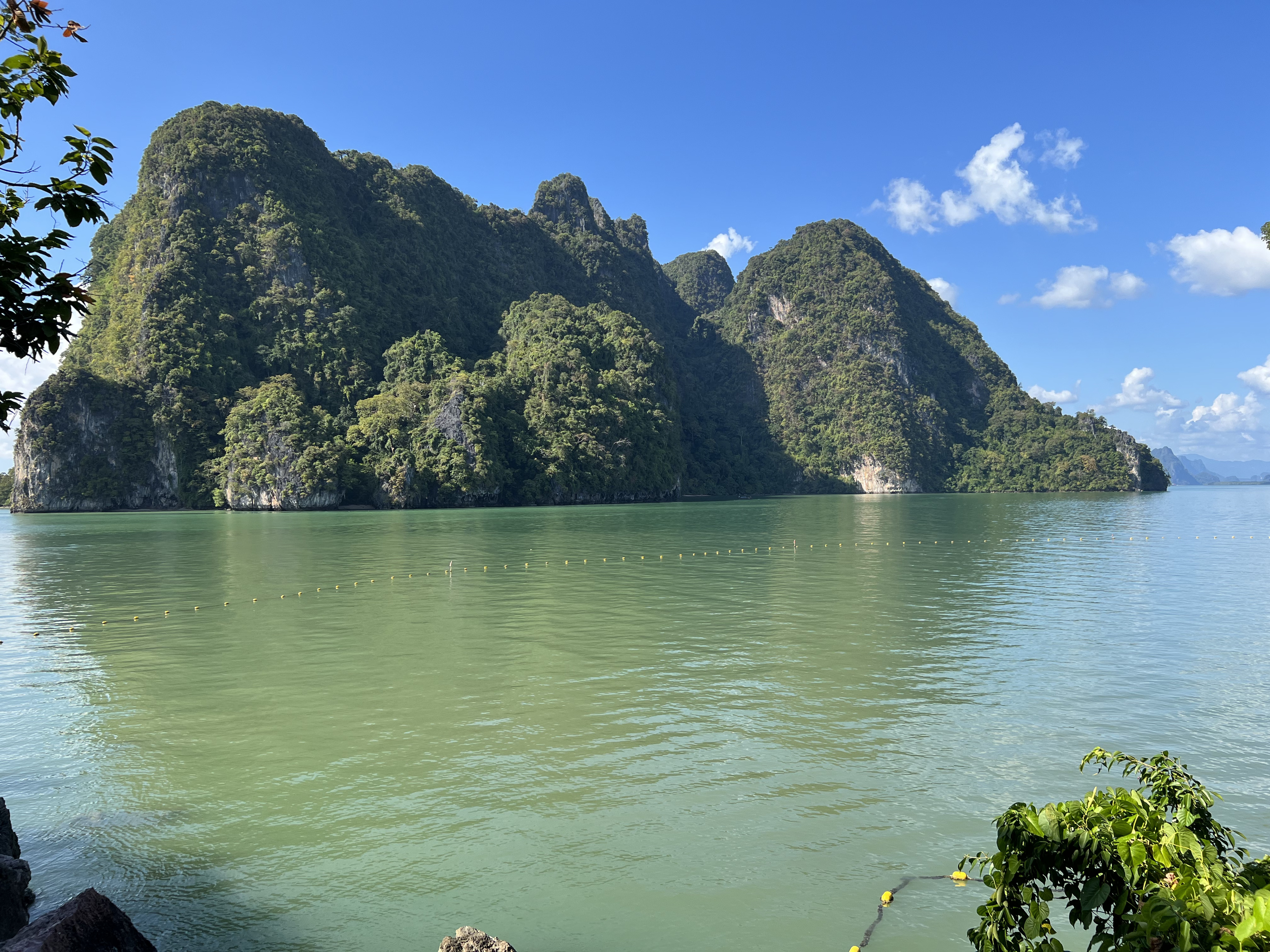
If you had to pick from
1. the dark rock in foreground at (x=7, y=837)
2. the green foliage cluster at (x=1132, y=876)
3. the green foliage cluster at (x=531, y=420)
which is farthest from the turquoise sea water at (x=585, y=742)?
the green foliage cluster at (x=531, y=420)

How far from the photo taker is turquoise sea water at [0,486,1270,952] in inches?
262

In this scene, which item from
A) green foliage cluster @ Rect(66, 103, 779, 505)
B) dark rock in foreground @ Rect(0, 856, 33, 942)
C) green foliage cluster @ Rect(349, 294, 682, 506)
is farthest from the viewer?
green foliage cluster @ Rect(66, 103, 779, 505)

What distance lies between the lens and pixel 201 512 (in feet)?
308

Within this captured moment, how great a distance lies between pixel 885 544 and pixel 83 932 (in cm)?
4153

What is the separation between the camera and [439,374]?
116188mm

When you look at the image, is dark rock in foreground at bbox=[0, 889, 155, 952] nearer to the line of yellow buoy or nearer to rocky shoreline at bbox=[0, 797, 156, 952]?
rocky shoreline at bbox=[0, 797, 156, 952]

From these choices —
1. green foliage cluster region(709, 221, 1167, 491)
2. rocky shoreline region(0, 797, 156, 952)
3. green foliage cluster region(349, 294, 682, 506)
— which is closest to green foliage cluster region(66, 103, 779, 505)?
green foliage cluster region(349, 294, 682, 506)

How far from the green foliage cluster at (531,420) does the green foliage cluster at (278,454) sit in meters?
5.07

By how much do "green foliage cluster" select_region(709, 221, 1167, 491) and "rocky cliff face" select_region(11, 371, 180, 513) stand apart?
119902mm

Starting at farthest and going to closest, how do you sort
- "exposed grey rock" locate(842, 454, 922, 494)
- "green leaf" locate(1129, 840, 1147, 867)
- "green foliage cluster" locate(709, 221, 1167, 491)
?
"exposed grey rock" locate(842, 454, 922, 494) → "green foliage cluster" locate(709, 221, 1167, 491) → "green leaf" locate(1129, 840, 1147, 867)

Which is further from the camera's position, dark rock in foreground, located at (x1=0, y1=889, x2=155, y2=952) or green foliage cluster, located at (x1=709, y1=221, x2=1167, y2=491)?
green foliage cluster, located at (x1=709, y1=221, x2=1167, y2=491)

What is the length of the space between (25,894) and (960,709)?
11719mm

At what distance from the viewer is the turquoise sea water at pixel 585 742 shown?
21.8 ft

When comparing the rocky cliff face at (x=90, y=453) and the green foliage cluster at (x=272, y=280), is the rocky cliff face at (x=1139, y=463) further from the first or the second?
the rocky cliff face at (x=90, y=453)
